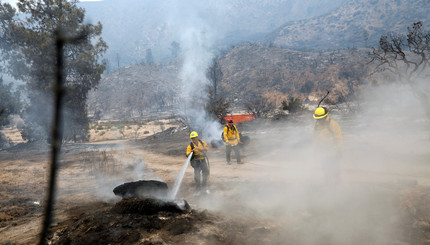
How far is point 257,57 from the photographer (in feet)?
204

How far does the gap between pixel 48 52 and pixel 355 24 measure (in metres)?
92.9

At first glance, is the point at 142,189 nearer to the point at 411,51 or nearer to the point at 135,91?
the point at 411,51

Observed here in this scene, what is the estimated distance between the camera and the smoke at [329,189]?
4207 mm

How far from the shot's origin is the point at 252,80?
5412 cm

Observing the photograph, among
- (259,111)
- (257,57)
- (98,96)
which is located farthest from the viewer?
(98,96)

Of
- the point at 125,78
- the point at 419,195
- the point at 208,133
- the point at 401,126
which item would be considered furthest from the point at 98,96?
the point at 419,195

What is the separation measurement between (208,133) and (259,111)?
9.87m

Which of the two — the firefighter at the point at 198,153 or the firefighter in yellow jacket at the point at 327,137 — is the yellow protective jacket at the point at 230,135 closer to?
the firefighter at the point at 198,153

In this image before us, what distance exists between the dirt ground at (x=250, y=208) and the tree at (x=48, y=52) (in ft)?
20.9

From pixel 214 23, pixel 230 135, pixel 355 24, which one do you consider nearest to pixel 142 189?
pixel 230 135

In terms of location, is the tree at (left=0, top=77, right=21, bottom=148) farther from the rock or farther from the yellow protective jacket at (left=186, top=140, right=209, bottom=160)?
the yellow protective jacket at (left=186, top=140, right=209, bottom=160)

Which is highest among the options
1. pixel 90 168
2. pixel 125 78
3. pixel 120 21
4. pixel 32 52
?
pixel 120 21

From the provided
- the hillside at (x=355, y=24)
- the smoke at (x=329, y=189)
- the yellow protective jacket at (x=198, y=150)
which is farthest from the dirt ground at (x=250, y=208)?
the hillside at (x=355, y=24)

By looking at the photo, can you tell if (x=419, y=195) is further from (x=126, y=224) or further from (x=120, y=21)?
(x=120, y=21)
